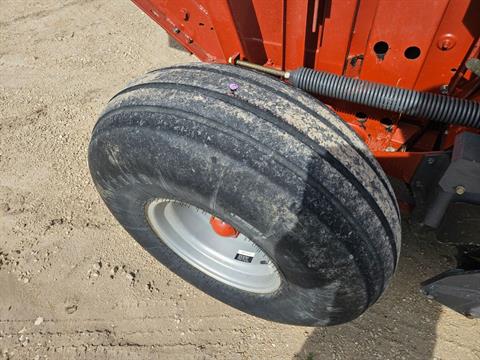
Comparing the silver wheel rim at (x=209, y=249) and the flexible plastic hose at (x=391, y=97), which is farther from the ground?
the flexible plastic hose at (x=391, y=97)

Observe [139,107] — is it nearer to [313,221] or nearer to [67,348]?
[313,221]

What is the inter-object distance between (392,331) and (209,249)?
1.12 metres

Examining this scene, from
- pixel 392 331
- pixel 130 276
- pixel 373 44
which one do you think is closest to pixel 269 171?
pixel 373 44

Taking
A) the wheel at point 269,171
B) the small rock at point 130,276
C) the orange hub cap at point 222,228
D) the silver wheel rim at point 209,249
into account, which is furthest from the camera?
the small rock at point 130,276

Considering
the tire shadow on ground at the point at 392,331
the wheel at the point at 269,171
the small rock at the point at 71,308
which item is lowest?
the small rock at the point at 71,308

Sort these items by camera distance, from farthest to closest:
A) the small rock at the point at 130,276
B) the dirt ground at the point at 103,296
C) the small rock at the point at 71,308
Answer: the small rock at the point at 130,276
the small rock at the point at 71,308
the dirt ground at the point at 103,296

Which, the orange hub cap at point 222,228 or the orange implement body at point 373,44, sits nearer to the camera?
the orange implement body at point 373,44

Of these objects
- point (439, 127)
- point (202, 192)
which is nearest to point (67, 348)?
point (202, 192)

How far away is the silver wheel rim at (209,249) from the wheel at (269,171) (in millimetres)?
320

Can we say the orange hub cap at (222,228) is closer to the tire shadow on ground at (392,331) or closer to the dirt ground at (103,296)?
the dirt ground at (103,296)

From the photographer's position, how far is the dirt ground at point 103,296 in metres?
2.37

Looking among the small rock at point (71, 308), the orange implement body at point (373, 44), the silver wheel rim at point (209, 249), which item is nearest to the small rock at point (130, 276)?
the small rock at point (71, 308)

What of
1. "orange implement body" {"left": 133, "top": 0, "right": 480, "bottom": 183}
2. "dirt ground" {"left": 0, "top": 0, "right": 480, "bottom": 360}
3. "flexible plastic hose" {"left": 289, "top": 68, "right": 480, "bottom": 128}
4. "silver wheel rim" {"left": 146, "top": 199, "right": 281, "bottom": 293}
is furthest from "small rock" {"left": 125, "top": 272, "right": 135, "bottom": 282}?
"flexible plastic hose" {"left": 289, "top": 68, "right": 480, "bottom": 128}

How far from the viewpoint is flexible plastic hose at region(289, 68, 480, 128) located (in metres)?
1.74
